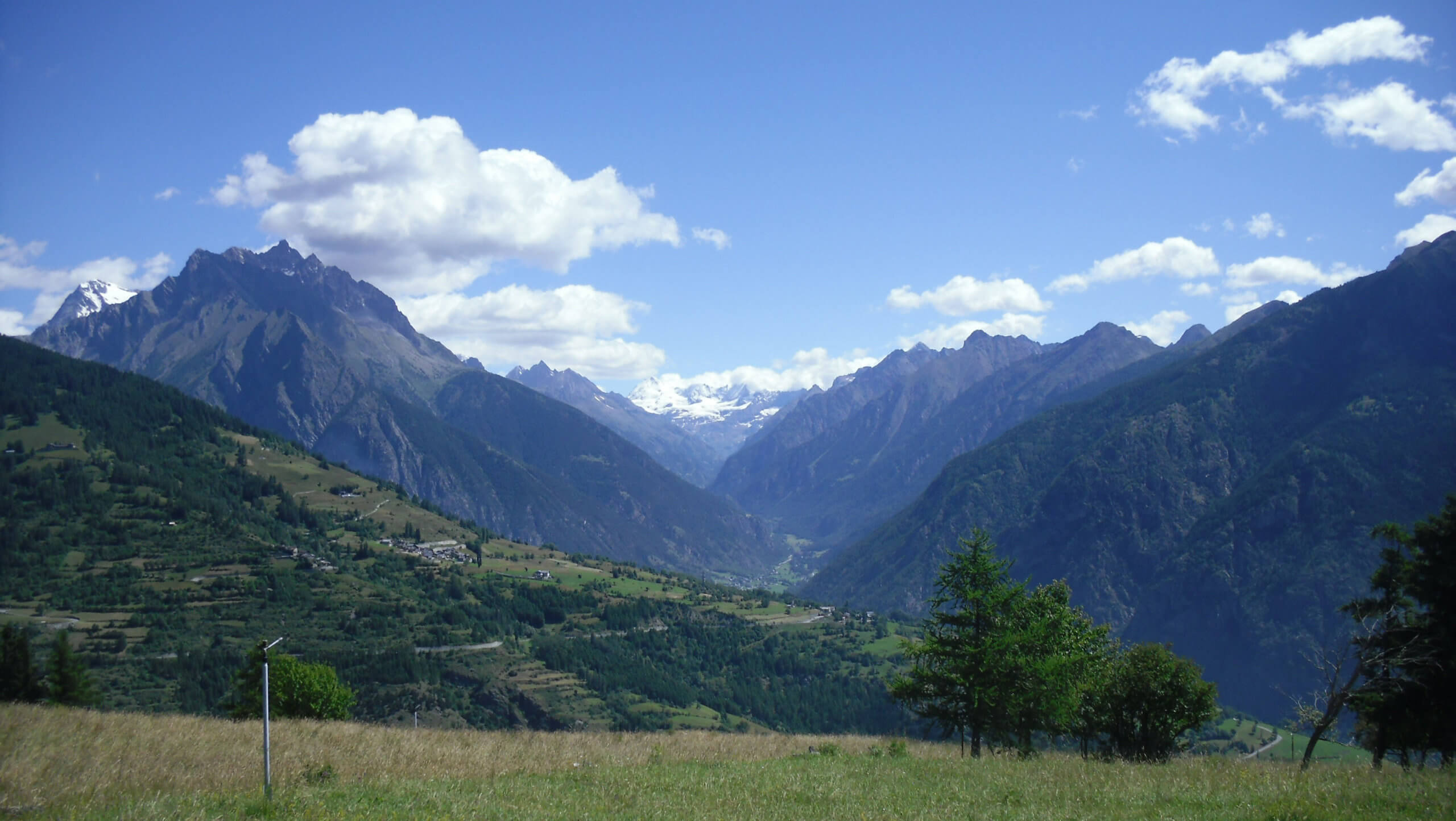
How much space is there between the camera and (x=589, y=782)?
765 inches

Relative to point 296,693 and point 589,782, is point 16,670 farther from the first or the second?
point 589,782

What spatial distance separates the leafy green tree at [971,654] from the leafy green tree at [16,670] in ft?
187

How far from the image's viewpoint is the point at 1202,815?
1523cm

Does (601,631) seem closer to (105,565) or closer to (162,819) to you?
(105,565)

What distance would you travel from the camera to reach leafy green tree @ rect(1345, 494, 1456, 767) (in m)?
29.1

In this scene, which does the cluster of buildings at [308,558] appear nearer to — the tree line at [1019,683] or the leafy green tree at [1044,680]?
the tree line at [1019,683]

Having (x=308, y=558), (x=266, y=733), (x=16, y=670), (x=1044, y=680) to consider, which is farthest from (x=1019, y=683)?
(x=308, y=558)

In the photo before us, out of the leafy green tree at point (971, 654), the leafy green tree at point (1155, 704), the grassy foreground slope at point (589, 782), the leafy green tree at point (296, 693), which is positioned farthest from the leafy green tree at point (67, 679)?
the leafy green tree at point (1155, 704)

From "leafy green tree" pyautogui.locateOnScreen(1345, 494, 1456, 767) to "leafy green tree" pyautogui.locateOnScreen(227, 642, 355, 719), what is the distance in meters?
48.1

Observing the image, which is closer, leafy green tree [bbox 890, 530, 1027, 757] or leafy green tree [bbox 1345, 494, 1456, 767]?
leafy green tree [bbox 1345, 494, 1456, 767]

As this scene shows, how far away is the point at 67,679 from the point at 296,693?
26.0 m

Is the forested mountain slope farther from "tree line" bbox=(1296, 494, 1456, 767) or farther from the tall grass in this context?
"tree line" bbox=(1296, 494, 1456, 767)

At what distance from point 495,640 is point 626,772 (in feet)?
508

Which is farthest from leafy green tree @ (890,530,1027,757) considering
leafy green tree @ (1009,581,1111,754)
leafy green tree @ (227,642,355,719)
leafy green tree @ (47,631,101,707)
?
leafy green tree @ (47,631,101,707)
